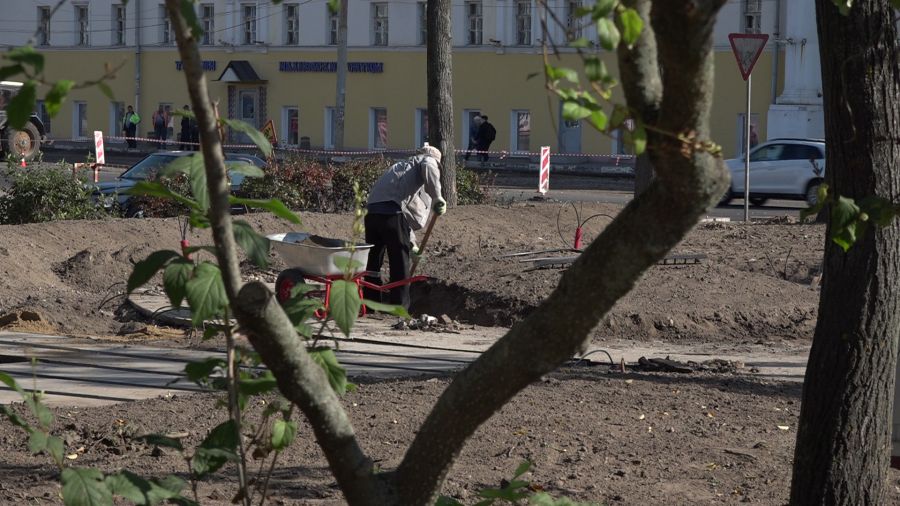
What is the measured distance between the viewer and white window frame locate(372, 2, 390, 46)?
47.9 metres

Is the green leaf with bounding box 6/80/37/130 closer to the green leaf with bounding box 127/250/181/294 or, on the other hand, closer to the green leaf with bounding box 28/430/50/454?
the green leaf with bounding box 127/250/181/294

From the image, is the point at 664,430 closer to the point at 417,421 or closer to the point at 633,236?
the point at 417,421

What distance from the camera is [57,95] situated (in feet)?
7.61

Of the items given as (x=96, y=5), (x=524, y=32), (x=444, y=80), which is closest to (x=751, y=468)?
(x=444, y=80)

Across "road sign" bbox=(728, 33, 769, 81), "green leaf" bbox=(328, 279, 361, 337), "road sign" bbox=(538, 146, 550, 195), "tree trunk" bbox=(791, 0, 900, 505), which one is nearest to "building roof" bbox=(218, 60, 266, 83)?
"road sign" bbox=(538, 146, 550, 195)

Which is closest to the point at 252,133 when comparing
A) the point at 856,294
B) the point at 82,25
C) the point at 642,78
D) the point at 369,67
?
the point at 642,78

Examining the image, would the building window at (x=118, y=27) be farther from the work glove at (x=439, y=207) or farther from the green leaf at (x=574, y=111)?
the green leaf at (x=574, y=111)

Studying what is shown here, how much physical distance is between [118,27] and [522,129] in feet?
59.7

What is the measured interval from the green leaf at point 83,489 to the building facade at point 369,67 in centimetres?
3707

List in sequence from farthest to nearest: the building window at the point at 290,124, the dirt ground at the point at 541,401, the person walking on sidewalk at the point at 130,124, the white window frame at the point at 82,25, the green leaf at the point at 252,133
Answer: the white window frame at the point at 82,25, the building window at the point at 290,124, the person walking on sidewalk at the point at 130,124, the dirt ground at the point at 541,401, the green leaf at the point at 252,133

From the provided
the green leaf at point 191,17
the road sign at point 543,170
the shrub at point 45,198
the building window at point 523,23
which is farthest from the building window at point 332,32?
the green leaf at point 191,17

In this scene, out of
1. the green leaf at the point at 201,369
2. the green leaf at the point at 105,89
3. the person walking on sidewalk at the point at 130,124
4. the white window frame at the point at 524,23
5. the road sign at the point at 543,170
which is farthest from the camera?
the person walking on sidewalk at the point at 130,124

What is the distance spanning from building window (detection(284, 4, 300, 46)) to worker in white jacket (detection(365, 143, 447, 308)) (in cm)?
3830

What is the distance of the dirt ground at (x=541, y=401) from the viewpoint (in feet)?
18.4
